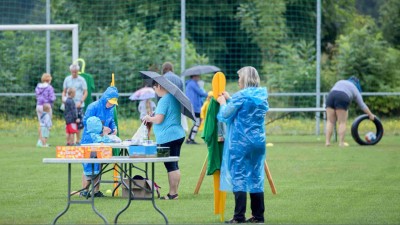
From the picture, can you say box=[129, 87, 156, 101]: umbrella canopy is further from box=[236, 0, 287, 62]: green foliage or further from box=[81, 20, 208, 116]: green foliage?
box=[236, 0, 287, 62]: green foliage

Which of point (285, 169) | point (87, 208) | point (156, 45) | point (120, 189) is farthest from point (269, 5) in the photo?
point (87, 208)

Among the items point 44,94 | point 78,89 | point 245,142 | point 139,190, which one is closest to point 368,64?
point 78,89

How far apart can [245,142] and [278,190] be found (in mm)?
4013

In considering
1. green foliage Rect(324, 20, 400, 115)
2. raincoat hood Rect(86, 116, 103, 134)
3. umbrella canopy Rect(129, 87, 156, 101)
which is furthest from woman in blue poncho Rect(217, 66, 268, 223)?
green foliage Rect(324, 20, 400, 115)

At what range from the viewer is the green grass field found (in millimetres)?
12836

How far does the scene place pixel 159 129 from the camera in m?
14.7

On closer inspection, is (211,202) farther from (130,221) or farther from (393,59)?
(393,59)

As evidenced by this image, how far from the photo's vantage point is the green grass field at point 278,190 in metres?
12.8

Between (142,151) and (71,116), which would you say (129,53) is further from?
(142,151)

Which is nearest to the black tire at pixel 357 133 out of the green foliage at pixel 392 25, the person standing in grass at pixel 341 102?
the person standing in grass at pixel 341 102

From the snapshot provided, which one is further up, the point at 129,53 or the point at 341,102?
the point at 129,53

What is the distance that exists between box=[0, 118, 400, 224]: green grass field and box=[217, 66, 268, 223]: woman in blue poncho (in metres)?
0.46

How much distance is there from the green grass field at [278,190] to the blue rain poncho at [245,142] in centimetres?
60

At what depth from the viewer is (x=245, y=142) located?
12.1 m
